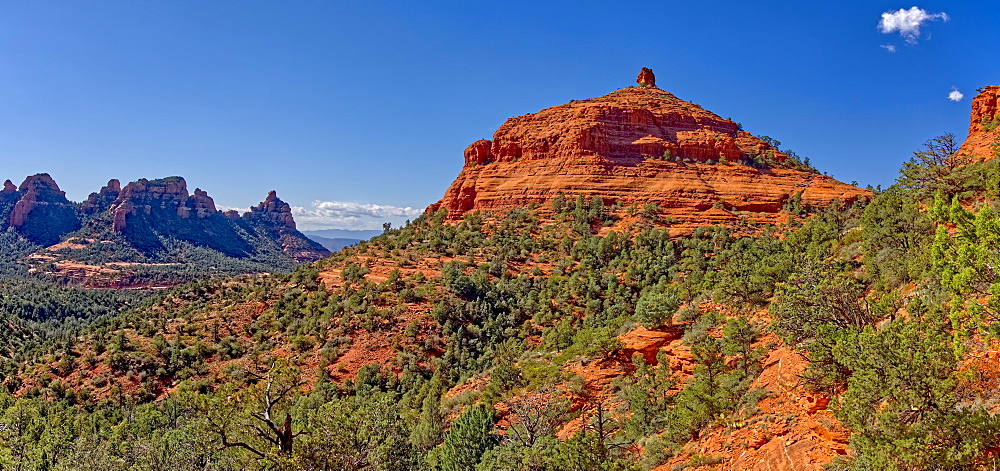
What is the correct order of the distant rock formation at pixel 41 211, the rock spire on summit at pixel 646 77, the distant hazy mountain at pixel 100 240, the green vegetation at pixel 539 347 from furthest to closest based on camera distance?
the distant rock formation at pixel 41 211, the distant hazy mountain at pixel 100 240, the rock spire on summit at pixel 646 77, the green vegetation at pixel 539 347

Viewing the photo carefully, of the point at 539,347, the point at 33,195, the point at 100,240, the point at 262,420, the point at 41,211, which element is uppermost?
the point at 33,195

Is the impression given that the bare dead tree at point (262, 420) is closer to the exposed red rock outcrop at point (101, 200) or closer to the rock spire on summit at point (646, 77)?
the rock spire on summit at point (646, 77)

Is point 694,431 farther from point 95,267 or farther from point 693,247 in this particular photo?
point 95,267

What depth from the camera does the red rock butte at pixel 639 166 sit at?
2324 inches

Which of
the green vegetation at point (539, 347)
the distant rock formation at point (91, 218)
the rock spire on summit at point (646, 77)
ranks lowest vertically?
the green vegetation at point (539, 347)

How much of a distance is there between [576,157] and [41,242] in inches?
7692

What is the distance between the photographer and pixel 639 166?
65.1 meters

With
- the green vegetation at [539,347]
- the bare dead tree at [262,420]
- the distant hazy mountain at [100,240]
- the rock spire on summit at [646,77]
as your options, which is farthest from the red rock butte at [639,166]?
the distant hazy mountain at [100,240]

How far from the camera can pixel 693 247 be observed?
50969 millimetres

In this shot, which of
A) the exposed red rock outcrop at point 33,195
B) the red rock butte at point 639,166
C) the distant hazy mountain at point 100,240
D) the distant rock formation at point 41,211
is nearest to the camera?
the red rock butte at point 639,166

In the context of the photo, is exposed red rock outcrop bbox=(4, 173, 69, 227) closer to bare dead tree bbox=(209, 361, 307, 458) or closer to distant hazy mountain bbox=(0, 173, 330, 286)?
distant hazy mountain bbox=(0, 173, 330, 286)

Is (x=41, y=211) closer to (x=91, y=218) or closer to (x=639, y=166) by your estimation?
(x=91, y=218)

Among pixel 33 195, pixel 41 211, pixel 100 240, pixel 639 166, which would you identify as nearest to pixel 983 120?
pixel 639 166

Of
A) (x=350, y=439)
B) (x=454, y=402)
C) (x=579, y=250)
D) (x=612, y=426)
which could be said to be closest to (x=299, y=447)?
(x=350, y=439)
